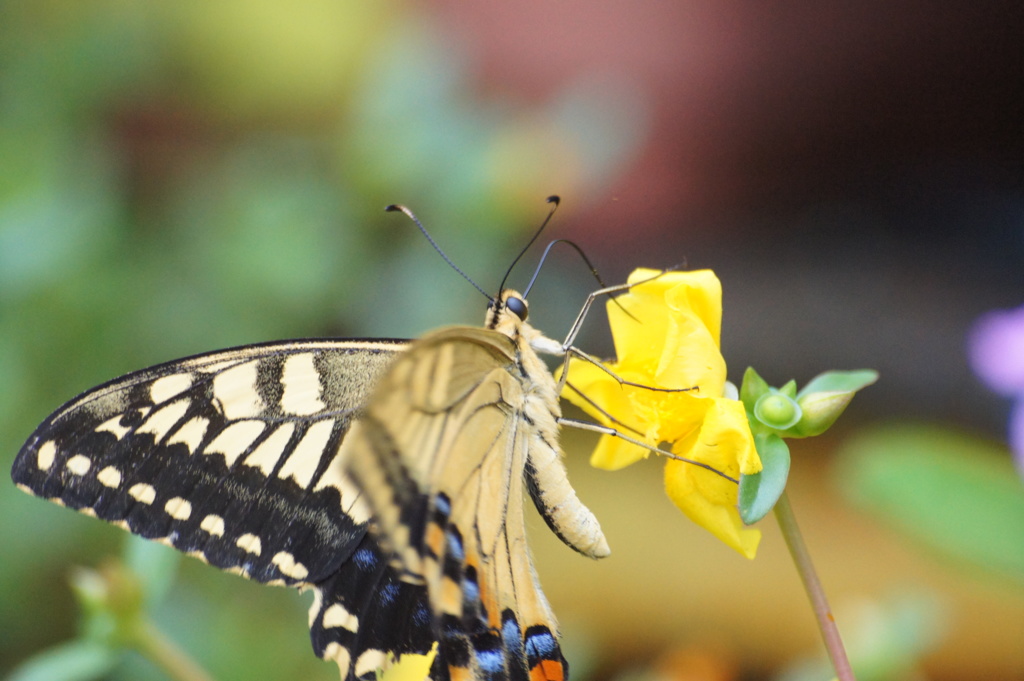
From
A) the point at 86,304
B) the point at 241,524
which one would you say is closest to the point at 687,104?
the point at 86,304

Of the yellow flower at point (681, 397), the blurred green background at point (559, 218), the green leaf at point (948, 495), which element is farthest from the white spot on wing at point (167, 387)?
the green leaf at point (948, 495)

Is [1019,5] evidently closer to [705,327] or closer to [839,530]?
[839,530]

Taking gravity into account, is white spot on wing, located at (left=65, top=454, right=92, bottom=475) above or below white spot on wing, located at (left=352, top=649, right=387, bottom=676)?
above

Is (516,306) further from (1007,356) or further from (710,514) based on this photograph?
(1007,356)

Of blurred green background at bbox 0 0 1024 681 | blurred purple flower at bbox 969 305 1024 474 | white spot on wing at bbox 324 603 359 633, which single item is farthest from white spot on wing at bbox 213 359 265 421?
blurred purple flower at bbox 969 305 1024 474

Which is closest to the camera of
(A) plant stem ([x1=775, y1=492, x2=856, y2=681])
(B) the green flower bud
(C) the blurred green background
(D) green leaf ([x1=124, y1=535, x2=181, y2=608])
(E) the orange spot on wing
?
(A) plant stem ([x1=775, y1=492, x2=856, y2=681])

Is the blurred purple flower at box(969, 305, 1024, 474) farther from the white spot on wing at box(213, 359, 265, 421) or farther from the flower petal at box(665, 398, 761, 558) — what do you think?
the white spot on wing at box(213, 359, 265, 421)

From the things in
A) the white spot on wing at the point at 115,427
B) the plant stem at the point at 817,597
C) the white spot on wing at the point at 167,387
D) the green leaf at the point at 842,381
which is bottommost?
the plant stem at the point at 817,597

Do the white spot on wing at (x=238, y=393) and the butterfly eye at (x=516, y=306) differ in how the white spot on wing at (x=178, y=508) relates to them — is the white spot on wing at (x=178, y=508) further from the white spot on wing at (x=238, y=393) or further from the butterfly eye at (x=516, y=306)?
the butterfly eye at (x=516, y=306)
